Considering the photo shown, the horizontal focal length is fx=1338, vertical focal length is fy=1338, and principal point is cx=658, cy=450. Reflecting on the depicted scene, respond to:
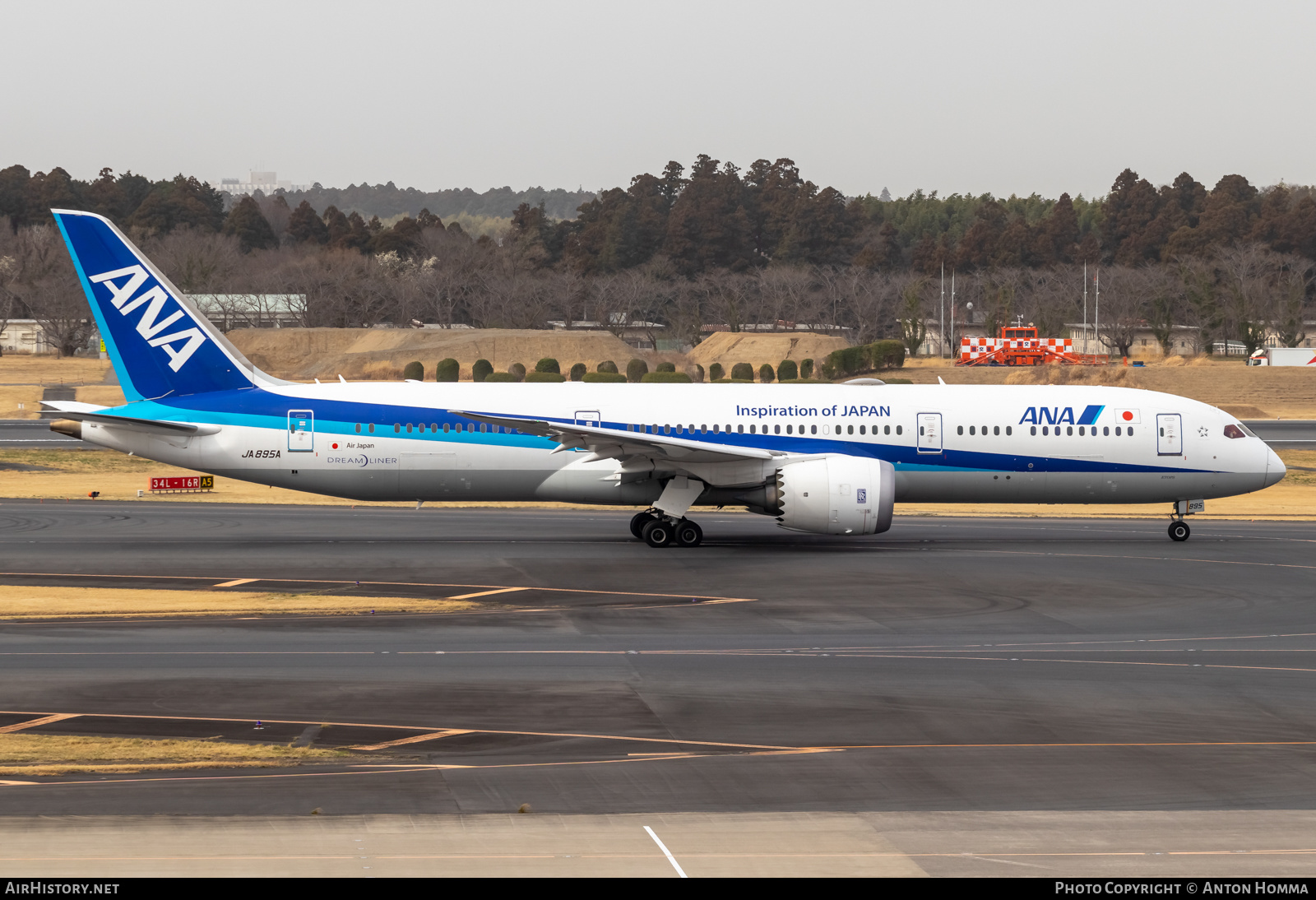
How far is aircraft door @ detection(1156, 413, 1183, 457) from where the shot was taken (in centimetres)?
3572

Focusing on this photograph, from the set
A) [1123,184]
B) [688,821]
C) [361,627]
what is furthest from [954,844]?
[1123,184]

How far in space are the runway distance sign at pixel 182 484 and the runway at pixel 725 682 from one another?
11.6 meters

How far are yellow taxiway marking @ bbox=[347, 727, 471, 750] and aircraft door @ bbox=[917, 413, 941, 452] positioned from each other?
20486mm

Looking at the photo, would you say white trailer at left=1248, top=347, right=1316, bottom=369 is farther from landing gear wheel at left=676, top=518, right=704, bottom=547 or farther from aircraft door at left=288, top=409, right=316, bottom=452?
aircraft door at left=288, top=409, right=316, bottom=452

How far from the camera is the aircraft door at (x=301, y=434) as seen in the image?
34.5m

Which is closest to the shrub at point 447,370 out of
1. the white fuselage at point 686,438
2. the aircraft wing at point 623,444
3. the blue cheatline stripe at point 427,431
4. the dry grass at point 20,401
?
the dry grass at point 20,401

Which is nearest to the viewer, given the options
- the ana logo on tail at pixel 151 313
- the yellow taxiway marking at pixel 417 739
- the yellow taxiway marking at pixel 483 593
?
the yellow taxiway marking at pixel 417 739

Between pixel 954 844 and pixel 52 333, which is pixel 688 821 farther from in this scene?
pixel 52 333

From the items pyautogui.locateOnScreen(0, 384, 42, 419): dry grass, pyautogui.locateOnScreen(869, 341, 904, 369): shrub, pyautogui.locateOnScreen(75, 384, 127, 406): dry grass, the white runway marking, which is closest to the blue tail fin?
the white runway marking

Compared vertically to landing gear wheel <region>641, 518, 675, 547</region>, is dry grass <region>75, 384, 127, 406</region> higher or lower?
higher

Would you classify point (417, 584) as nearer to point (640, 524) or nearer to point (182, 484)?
point (640, 524)

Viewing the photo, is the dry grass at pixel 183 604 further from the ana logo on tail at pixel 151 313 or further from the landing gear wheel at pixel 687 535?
the landing gear wheel at pixel 687 535

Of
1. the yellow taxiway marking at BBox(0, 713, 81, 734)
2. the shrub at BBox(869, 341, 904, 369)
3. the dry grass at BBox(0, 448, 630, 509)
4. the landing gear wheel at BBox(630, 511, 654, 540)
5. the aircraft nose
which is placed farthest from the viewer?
the shrub at BBox(869, 341, 904, 369)

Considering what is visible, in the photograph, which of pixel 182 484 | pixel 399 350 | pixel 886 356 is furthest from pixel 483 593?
pixel 399 350
